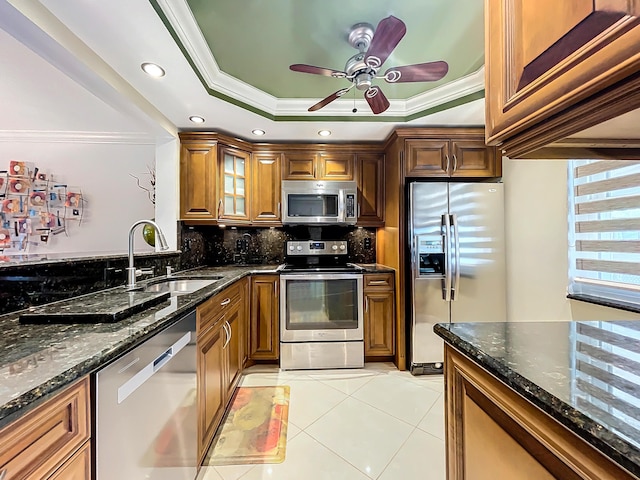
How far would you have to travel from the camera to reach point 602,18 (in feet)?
1.48

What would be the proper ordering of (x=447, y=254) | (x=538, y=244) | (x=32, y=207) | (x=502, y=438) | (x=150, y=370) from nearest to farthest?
1. (x=502, y=438)
2. (x=150, y=370)
3. (x=538, y=244)
4. (x=447, y=254)
5. (x=32, y=207)

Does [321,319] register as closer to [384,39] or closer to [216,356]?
[216,356]

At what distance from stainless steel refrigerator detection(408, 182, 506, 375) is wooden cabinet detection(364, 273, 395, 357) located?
28cm

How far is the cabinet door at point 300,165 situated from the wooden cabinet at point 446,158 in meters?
0.98

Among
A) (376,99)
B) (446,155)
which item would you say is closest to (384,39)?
(376,99)

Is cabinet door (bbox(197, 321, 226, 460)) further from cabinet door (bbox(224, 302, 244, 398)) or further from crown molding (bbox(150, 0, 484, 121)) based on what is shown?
crown molding (bbox(150, 0, 484, 121))

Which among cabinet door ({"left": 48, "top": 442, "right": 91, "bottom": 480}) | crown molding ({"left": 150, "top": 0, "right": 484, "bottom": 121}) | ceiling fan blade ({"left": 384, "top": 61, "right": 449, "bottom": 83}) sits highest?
crown molding ({"left": 150, "top": 0, "right": 484, "bottom": 121})

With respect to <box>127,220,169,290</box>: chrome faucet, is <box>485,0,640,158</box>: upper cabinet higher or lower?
higher

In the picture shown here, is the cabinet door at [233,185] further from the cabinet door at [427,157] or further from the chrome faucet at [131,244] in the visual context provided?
the cabinet door at [427,157]

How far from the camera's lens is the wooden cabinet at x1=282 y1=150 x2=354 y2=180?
2896 mm

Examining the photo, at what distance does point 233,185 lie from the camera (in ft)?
9.08

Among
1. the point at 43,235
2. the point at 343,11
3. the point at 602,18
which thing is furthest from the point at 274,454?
the point at 43,235

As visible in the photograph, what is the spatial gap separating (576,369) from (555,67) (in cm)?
67

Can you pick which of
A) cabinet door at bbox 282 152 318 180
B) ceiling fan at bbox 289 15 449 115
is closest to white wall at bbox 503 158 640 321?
ceiling fan at bbox 289 15 449 115
